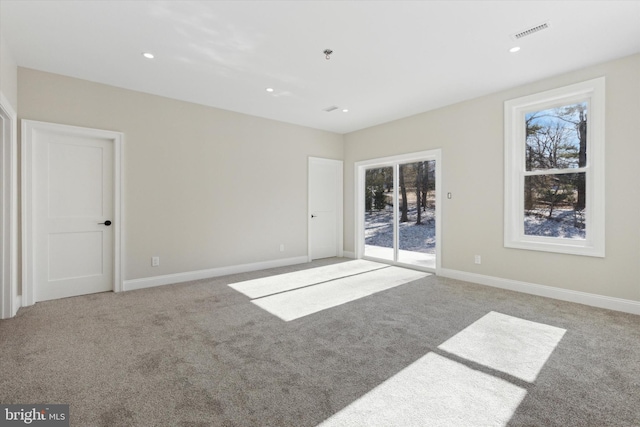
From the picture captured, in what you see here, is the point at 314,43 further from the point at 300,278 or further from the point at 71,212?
the point at 71,212

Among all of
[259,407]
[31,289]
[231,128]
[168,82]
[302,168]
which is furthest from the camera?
[302,168]

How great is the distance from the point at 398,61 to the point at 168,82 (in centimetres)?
287

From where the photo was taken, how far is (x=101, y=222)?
155 inches

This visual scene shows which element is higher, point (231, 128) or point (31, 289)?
point (231, 128)

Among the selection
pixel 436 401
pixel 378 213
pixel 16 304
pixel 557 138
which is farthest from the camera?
pixel 378 213

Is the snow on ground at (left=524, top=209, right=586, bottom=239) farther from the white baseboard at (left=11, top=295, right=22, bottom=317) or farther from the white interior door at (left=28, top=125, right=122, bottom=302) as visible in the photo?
the white baseboard at (left=11, top=295, right=22, bottom=317)

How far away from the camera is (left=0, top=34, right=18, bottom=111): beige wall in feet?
9.17

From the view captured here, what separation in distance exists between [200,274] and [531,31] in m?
5.01

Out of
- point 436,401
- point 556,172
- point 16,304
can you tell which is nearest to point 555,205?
point 556,172

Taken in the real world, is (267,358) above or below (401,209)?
below

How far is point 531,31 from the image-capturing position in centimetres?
274

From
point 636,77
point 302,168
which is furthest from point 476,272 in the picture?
point 302,168

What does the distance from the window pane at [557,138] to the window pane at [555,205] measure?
0.55ft

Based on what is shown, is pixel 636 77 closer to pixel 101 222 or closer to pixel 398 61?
pixel 398 61
